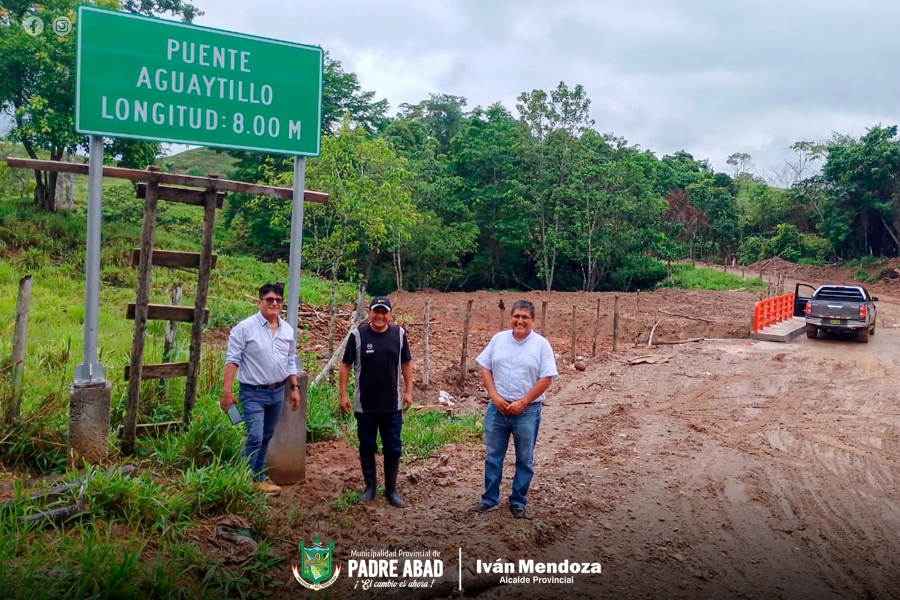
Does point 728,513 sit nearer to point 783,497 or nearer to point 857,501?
point 783,497

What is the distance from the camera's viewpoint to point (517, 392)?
16.8 feet

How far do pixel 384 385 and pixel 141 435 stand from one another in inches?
79.5

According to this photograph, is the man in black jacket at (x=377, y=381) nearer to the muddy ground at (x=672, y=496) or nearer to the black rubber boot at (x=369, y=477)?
the black rubber boot at (x=369, y=477)

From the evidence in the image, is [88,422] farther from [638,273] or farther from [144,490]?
[638,273]

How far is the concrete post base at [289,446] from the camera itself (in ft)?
18.4

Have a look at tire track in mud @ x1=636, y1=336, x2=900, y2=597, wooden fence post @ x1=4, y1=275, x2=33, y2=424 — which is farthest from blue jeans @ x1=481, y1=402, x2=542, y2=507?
wooden fence post @ x1=4, y1=275, x2=33, y2=424

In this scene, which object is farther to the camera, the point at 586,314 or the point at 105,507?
the point at 586,314

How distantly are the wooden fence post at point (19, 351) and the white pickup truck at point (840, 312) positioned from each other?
58.0ft

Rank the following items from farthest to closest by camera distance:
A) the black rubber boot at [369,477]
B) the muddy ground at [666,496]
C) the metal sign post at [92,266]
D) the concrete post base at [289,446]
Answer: the concrete post base at [289,446] → the black rubber boot at [369,477] → the metal sign post at [92,266] → the muddy ground at [666,496]

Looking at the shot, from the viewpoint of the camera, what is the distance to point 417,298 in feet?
88.3

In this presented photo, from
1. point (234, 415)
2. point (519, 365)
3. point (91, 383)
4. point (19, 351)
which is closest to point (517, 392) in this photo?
point (519, 365)

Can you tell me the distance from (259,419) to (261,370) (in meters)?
0.37

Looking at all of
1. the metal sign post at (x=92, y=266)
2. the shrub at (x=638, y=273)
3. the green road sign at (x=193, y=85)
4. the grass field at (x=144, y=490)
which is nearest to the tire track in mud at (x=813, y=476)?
the grass field at (x=144, y=490)

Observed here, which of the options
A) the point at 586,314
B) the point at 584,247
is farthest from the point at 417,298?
the point at 584,247
